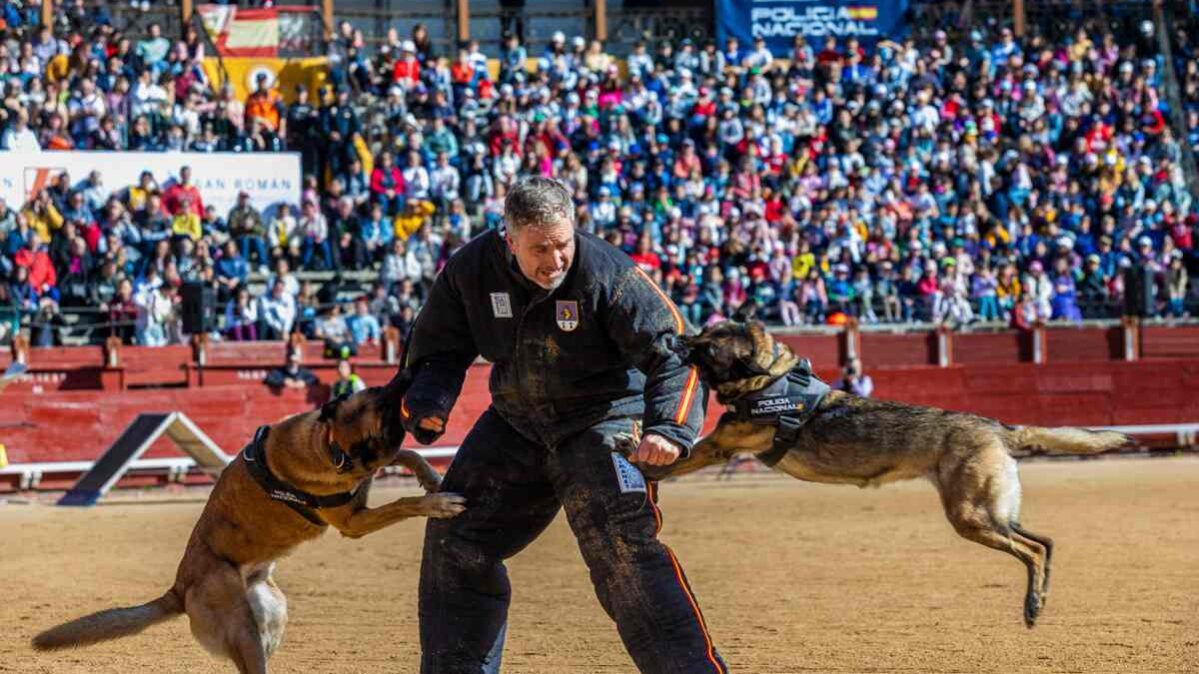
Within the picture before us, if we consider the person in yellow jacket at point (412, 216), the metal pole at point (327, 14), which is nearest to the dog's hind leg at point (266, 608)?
the person in yellow jacket at point (412, 216)

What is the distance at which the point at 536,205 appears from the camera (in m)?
4.46

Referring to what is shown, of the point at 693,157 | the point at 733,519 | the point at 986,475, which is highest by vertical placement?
the point at 693,157

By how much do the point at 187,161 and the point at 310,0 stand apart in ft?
20.5

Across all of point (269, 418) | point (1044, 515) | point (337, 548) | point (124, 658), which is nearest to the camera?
point (124, 658)

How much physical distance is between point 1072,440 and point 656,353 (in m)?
3.61

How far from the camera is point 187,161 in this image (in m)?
18.5

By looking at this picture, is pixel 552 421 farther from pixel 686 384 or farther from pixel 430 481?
pixel 430 481

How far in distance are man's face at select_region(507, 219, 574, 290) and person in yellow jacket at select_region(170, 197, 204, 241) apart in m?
13.4

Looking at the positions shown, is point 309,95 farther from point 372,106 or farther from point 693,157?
point 693,157

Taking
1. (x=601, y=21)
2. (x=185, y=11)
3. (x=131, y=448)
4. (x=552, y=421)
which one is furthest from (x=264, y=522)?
(x=601, y=21)

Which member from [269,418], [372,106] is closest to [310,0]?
[372,106]

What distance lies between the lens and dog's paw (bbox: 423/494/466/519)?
16.1 feet

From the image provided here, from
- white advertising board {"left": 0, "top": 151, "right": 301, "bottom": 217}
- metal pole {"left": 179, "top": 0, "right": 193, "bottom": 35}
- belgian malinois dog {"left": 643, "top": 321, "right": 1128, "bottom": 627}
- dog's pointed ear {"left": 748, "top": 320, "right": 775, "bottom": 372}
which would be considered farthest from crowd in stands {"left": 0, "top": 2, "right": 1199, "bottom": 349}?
dog's pointed ear {"left": 748, "top": 320, "right": 775, "bottom": 372}

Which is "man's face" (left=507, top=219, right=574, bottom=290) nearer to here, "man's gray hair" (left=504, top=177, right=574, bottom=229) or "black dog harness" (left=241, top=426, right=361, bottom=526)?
"man's gray hair" (left=504, top=177, right=574, bottom=229)
